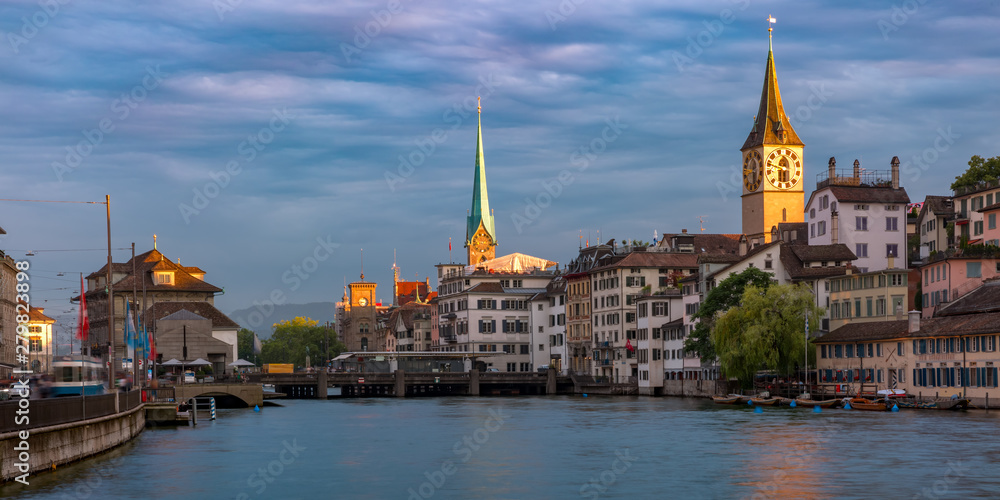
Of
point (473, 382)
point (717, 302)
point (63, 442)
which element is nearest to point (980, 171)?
point (717, 302)

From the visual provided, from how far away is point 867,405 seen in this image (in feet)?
299

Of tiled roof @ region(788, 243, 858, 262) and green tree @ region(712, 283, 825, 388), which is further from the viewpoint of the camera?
tiled roof @ region(788, 243, 858, 262)

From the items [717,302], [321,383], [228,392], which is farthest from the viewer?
[321,383]

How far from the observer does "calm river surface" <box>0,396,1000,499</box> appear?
44281 mm

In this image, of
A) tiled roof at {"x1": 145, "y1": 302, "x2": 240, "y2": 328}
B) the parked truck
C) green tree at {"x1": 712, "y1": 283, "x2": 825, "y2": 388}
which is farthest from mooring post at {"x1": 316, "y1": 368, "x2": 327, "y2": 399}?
green tree at {"x1": 712, "y1": 283, "x2": 825, "y2": 388}

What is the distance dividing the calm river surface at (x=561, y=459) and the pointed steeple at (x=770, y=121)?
76.9 meters

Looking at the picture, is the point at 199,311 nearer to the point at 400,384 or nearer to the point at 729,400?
the point at 400,384

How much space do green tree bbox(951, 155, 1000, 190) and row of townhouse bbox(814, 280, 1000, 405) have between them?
23674 mm

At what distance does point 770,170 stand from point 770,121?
6.58 meters

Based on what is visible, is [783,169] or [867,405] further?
[783,169]

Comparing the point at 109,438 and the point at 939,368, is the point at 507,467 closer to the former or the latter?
the point at 109,438

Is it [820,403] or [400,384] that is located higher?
[820,403]

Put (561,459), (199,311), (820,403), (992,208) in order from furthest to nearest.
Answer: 1. (199,311)
2. (992,208)
3. (820,403)
4. (561,459)

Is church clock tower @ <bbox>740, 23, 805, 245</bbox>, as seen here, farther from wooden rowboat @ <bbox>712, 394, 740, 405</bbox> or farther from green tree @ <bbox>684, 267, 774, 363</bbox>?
wooden rowboat @ <bbox>712, 394, 740, 405</bbox>
